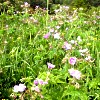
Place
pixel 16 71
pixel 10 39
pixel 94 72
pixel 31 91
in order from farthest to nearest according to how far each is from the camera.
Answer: pixel 10 39
pixel 16 71
pixel 94 72
pixel 31 91

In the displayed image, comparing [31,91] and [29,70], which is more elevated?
[31,91]

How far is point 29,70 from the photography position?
288 cm

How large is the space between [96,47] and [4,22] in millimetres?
2239

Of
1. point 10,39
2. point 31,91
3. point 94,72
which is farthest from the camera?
point 10,39

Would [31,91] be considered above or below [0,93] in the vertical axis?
above

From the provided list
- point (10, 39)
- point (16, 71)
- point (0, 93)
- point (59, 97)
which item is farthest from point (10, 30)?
point (59, 97)

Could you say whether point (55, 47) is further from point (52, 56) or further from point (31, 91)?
point (31, 91)

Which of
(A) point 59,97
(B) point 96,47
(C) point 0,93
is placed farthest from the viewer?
(B) point 96,47

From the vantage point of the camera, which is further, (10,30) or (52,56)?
(10,30)

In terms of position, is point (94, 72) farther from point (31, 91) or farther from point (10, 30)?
point (10, 30)

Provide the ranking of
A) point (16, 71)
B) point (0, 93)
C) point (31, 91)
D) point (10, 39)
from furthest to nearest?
1. point (10, 39)
2. point (16, 71)
3. point (0, 93)
4. point (31, 91)

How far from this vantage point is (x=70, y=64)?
2377mm

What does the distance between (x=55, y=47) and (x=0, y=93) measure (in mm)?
837

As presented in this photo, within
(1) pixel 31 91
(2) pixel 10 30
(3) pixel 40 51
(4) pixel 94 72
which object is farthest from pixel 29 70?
(2) pixel 10 30
